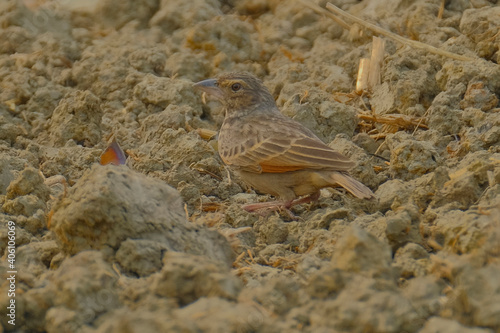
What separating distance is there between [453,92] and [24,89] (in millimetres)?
4441

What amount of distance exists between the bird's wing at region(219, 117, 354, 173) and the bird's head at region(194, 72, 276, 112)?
37 centimetres

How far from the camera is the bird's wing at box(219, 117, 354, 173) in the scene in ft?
21.2

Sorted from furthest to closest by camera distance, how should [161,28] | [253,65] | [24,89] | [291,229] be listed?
1. [161,28]
2. [253,65]
3. [24,89]
4. [291,229]

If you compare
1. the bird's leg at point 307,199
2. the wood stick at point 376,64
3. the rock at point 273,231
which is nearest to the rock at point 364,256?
the rock at point 273,231

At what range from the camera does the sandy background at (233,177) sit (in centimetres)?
365

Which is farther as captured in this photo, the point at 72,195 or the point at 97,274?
the point at 72,195

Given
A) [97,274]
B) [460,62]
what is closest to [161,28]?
[460,62]

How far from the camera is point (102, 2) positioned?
10125 mm

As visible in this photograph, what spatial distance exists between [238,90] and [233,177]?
0.93m

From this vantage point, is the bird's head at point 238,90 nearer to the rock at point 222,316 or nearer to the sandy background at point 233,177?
the sandy background at point 233,177

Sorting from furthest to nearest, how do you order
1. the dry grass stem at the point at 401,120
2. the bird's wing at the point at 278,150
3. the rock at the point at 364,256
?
the dry grass stem at the point at 401,120 < the bird's wing at the point at 278,150 < the rock at the point at 364,256

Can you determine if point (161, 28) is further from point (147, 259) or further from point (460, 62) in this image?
point (147, 259)

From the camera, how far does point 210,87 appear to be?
764 cm

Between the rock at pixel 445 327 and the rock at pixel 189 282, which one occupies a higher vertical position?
the rock at pixel 445 327
